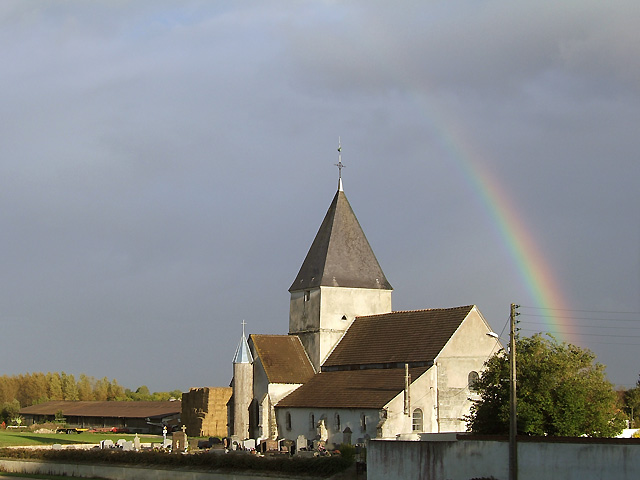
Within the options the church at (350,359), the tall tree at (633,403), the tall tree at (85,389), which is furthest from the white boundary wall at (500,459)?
the tall tree at (85,389)

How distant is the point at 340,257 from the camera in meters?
68.9

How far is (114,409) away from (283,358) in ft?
159

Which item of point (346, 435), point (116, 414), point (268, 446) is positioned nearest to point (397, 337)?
point (346, 435)

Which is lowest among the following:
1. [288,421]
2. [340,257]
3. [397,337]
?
[288,421]

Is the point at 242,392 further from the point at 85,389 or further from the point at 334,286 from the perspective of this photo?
the point at 85,389

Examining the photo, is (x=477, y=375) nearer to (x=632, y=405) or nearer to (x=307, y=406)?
(x=307, y=406)

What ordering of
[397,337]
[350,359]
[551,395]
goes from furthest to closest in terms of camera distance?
[350,359] → [397,337] → [551,395]

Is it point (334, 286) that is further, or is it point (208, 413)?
point (208, 413)

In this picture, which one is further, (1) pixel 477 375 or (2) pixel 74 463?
(1) pixel 477 375

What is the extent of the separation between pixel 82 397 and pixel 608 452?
145 metres

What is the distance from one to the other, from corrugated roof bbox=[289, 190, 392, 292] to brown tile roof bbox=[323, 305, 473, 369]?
3.38 metres

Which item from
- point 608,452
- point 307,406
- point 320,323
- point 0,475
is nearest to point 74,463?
point 0,475

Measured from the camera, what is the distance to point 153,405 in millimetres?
107562

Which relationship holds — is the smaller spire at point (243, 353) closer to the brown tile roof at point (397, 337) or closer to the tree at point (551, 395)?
Answer: the brown tile roof at point (397, 337)
